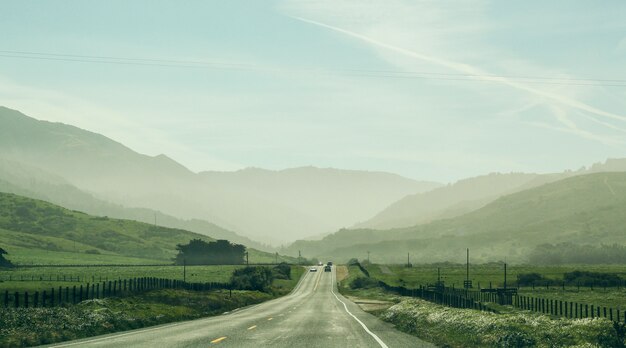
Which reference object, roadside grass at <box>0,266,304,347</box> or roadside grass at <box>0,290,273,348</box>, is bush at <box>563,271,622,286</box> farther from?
roadside grass at <box>0,290,273,348</box>

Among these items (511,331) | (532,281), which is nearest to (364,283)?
(532,281)

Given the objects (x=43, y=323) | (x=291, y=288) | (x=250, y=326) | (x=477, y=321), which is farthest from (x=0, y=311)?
(x=291, y=288)

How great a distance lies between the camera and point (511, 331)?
2858cm

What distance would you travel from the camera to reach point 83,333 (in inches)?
1415

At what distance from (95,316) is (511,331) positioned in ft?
78.0

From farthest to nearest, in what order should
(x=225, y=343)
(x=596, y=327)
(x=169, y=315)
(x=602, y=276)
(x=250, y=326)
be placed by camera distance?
(x=602, y=276) → (x=169, y=315) → (x=250, y=326) → (x=225, y=343) → (x=596, y=327)

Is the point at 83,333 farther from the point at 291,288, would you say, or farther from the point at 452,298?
the point at 291,288

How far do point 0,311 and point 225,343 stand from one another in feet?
47.5

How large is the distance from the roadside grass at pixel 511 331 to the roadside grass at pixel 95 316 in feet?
54.3

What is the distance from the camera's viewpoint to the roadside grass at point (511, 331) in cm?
2575

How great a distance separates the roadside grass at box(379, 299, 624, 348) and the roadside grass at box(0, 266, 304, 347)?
652 inches

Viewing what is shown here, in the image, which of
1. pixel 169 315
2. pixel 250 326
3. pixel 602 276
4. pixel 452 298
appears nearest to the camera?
pixel 250 326

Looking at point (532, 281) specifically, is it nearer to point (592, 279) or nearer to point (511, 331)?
point (592, 279)

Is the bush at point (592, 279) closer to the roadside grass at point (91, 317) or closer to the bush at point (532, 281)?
the bush at point (532, 281)
